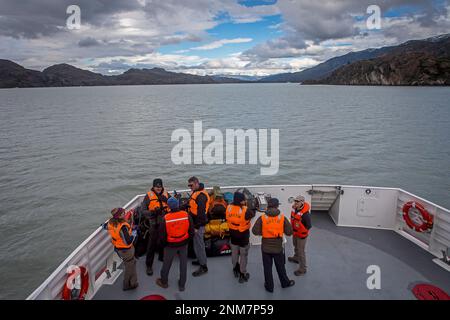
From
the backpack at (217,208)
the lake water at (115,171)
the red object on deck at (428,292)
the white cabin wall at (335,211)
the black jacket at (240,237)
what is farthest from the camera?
the lake water at (115,171)

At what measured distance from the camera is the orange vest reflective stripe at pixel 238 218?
4.78 metres

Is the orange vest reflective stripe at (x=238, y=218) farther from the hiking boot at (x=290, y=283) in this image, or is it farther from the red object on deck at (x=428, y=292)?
the red object on deck at (x=428, y=292)

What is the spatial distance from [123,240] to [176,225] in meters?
0.83

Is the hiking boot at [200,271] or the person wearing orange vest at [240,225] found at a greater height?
the person wearing orange vest at [240,225]

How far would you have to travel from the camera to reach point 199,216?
17.3 ft

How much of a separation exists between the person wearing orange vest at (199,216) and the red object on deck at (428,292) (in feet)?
11.5

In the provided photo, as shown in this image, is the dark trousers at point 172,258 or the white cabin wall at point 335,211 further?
the white cabin wall at point 335,211

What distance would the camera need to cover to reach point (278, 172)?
1867 centimetres

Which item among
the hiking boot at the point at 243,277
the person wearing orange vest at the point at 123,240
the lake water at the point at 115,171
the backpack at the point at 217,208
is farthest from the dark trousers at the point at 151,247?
the lake water at the point at 115,171

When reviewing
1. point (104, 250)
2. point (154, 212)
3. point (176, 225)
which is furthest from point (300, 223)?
point (104, 250)

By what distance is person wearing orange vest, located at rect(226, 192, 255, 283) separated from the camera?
478 cm

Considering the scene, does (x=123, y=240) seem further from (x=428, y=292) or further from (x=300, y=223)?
(x=428, y=292)

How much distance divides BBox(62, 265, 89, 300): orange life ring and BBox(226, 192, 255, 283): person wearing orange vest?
7.70 ft

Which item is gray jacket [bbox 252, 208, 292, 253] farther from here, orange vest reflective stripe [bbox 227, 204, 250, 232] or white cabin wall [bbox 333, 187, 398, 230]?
white cabin wall [bbox 333, 187, 398, 230]
